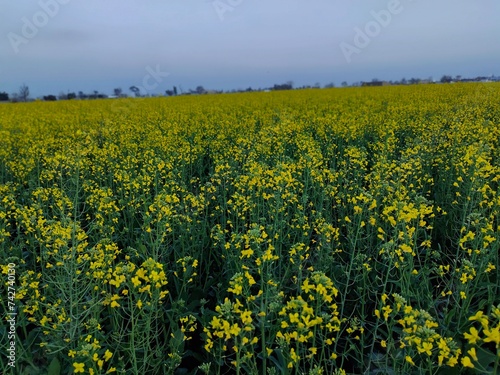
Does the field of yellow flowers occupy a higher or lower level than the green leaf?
higher

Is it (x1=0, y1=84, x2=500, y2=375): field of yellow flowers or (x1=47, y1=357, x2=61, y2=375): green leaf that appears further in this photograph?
(x1=47, y1=357, x2=61, y2=375): green leaf

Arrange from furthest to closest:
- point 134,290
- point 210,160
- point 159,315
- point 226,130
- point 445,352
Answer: point 226,130, point 210,160, point 159,315, point 134,290, point 445,352

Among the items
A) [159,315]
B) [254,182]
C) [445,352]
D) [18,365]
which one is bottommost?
[18,365]

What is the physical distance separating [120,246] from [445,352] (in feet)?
12.4

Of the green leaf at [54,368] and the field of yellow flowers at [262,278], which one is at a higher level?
the field of yellow flowers at [262,278]

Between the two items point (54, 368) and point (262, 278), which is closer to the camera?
point (262, 278)

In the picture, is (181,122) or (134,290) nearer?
(134,290)

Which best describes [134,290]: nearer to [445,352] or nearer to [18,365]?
[18,365]

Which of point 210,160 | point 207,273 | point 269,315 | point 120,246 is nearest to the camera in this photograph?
point 269,315

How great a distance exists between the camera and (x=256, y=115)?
12.4m

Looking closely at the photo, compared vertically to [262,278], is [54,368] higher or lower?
lower

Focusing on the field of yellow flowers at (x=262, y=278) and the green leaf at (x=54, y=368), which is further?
the green leaf at (x=54, y=368)

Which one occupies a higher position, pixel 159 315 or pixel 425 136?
pixel 425 136

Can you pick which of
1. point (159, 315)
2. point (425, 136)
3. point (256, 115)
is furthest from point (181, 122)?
point (159, 315)
